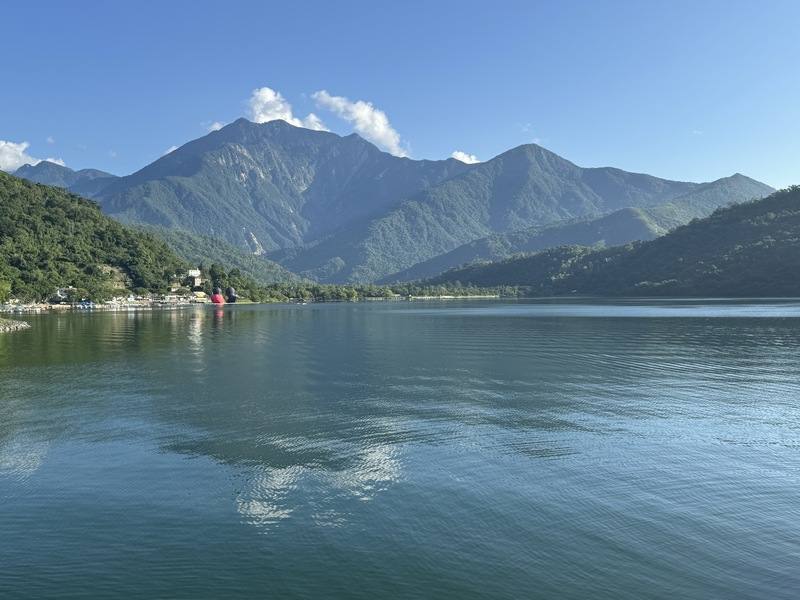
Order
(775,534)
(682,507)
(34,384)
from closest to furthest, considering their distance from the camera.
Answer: (775,534) < (682,507) < (34,384)

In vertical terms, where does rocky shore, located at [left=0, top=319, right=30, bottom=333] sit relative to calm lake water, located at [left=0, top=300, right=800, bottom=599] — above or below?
above

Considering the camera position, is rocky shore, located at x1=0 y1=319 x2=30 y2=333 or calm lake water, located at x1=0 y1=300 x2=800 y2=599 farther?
rocky shore, located at x1=0 y1=319 x2=30 y2=333

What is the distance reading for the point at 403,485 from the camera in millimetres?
22344

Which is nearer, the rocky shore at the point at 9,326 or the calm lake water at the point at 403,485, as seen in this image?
the calm lake water at the point at 403,485

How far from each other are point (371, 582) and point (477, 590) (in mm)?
2765

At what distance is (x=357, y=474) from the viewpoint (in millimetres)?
23766

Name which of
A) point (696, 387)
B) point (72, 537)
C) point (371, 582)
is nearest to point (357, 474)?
point (371, 582)

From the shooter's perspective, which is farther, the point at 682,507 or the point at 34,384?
the point at 34,384

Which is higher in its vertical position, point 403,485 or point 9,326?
point 9,326

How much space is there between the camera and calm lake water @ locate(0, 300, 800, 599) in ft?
51.2

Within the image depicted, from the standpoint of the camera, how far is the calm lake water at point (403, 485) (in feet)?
51.2

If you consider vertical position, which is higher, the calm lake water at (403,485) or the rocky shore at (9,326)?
the rocky shore at (9,326)

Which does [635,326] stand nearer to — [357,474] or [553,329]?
[553,329]

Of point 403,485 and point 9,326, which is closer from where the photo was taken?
point 403,485
